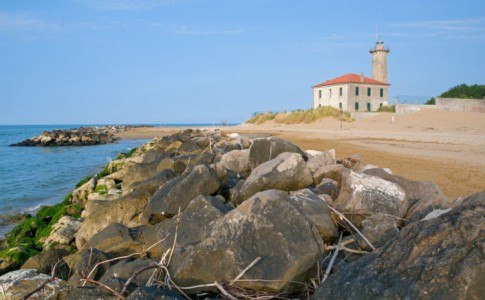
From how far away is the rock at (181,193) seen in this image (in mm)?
4625

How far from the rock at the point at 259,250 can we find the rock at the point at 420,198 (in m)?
1.15

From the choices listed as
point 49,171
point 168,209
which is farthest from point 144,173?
point 49,171

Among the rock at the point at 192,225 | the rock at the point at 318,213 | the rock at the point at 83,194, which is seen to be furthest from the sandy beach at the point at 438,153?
the rock at the point at 83,194

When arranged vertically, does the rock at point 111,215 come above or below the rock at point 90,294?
below

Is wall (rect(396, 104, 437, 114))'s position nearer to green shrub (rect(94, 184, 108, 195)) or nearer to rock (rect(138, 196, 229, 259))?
green shrub (rect(94, 184, 108, 195))

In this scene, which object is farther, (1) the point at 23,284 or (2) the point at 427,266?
(1) the point at 23,284

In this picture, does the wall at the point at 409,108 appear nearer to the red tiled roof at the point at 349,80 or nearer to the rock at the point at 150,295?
the red tiled roof at the point at 349,80

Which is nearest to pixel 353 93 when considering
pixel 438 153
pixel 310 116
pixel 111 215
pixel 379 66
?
pixel 310 116

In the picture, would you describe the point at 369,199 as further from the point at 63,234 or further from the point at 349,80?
the point at 349,80

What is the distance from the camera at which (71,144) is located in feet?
130

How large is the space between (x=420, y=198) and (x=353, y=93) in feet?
139

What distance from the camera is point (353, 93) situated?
44562mm

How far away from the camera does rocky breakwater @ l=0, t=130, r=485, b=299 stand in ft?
6.33

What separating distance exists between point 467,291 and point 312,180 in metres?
2.90
